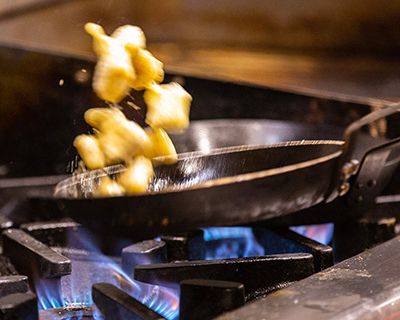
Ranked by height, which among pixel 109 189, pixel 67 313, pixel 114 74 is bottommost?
pixel 67 313

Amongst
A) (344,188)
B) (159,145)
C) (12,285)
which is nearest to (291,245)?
(344,188)

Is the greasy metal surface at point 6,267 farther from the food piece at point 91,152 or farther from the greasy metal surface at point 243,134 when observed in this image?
the greasy metal surface at point 243,134

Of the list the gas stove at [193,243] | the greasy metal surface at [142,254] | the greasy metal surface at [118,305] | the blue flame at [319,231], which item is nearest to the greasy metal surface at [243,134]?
the gas stove at [193,243]

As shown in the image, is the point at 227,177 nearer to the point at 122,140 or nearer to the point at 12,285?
the point at 122,140

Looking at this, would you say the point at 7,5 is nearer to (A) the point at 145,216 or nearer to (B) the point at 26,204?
(B) the point at 26,204

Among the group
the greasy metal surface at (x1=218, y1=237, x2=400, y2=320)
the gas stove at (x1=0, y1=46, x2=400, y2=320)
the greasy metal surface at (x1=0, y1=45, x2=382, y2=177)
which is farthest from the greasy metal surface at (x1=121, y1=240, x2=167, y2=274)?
the greasy metal surface at (x1=0, y1=45, x2=382, y2=177)

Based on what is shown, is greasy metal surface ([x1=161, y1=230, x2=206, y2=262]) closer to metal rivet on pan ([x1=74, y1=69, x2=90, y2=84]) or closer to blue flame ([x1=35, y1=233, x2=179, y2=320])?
blue flame ([x1=35, y1=233, x2=179, y2=320])
